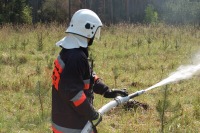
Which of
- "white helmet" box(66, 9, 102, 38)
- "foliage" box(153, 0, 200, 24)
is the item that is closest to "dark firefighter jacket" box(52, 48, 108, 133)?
"white helmet" box(66, 9, 102, 38)

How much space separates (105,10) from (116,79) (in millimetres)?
33471

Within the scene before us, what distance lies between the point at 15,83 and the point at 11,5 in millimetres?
19969

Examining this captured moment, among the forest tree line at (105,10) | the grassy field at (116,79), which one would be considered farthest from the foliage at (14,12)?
the grassy field at (116,79)

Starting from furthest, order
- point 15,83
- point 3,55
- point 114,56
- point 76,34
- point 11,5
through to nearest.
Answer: point 11,5, point 114,56, point 3,55, point 15,83, point 76,34

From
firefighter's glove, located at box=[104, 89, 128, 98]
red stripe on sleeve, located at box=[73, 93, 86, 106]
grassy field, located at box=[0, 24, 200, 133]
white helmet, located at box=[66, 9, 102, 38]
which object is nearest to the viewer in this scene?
red stripe on sleeve, located at box=[73, 93, 86, 106]

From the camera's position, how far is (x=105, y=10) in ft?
132

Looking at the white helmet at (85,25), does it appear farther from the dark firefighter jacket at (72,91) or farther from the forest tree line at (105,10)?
the forest tree line at (105,10)

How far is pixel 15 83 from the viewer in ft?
22.1

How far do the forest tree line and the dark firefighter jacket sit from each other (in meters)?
21.2

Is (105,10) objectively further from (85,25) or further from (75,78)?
(75,78)

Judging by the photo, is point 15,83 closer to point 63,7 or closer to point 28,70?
point 28,70

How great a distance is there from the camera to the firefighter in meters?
2.56

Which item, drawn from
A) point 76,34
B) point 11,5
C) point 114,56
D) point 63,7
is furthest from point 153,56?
point 63,7

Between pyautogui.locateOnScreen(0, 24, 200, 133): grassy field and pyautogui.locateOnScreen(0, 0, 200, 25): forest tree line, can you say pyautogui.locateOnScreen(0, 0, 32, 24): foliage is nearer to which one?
pyautogui.locateOnScreen(0, 0, 200, 25): forest tree line
